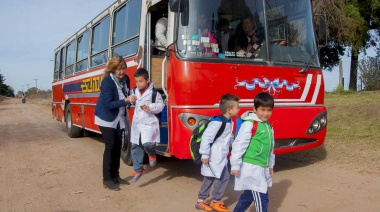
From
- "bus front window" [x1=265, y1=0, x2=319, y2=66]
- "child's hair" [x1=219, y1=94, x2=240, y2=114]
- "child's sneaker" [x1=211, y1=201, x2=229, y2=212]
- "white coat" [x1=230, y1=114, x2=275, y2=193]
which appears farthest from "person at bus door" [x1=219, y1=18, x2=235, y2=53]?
"child's sneaker" [x1=211, y1=201, x2=229, y2=212]

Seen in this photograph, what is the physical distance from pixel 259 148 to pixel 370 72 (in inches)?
534

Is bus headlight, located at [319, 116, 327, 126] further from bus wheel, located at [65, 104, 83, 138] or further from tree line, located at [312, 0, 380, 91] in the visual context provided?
tree line, located at [312, 0, 380, 91]

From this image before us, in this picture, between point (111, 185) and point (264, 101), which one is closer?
point (264, 101)

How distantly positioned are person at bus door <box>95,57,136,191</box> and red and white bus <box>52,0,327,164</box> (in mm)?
636

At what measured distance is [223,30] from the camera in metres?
5.59

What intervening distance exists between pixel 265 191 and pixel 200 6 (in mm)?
2883

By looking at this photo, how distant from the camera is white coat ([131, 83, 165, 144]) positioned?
5.42 metres

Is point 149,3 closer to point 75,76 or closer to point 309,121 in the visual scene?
point 309,121

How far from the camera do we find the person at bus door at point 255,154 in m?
3.74

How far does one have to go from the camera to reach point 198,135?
4.44 metres

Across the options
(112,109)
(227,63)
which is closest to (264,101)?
(227,63)

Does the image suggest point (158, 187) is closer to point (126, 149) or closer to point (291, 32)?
point (126, 149)

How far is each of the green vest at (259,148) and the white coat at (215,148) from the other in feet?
1.82

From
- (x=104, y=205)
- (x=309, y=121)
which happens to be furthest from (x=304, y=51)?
(x=104, y=205)
